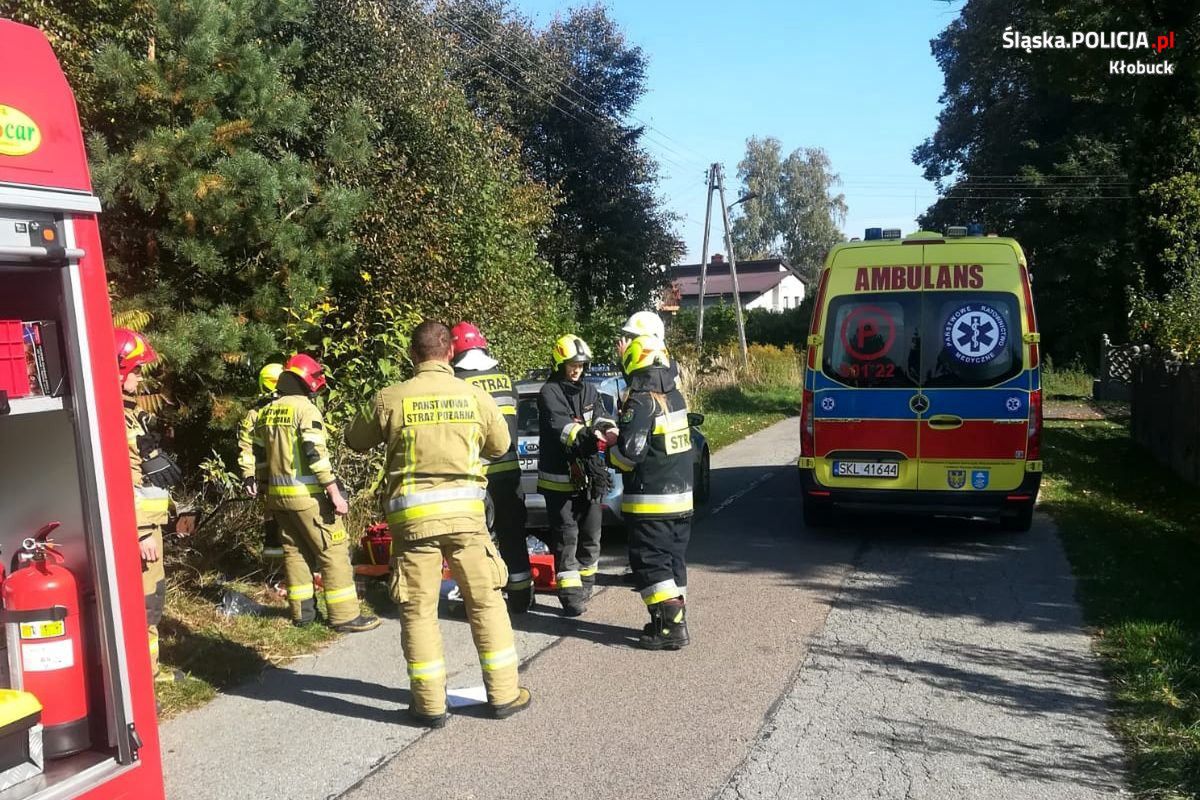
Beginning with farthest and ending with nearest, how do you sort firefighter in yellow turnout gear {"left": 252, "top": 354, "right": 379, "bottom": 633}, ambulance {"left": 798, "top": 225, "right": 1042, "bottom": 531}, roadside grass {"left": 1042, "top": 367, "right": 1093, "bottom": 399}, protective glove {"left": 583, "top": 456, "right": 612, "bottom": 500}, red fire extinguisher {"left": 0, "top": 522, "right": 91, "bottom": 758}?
1. roadside grass {"left": 1042, "top": 367, "right": 1093, "bottom": 399}
2. ambulance {"left": 798, "top": 225, "right": 1042, "bottom": 531}
3. protective glove {"left": 583, "top": 456, "right": 612, "bottom": 500}
4. firefighter in yellow turnout gear {"left": 252, "top": 354, "right": 379, "bottom": 633}
5. red fire extinguisher {"left": 0, "top": 522, "right": 91, "bottom": 758}

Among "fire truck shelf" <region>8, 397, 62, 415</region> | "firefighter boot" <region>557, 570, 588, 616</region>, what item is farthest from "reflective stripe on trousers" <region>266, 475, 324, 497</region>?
"fire truck shelf" <region>8, 397, 62, 415</region>

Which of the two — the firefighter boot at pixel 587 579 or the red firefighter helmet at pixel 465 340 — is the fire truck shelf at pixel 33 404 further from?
the firefighter boot at pixel 587 579

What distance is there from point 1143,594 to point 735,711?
3.64 metres

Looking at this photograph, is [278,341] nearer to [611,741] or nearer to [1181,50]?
[611,741]

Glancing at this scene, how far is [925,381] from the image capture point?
8266mm

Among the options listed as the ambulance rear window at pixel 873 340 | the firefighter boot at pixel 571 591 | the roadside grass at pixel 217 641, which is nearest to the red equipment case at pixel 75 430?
the roadside grass at pixel 217 641

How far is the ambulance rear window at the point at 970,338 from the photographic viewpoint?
809cm

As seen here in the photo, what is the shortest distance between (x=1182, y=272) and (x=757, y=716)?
46.7ft

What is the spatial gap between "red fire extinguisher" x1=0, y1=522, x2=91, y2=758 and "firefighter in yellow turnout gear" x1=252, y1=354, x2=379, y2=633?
10.0ft

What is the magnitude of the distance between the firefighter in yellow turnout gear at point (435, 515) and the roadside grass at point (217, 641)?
4.41ft

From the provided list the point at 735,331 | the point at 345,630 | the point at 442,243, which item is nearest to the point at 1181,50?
the point at 442,243

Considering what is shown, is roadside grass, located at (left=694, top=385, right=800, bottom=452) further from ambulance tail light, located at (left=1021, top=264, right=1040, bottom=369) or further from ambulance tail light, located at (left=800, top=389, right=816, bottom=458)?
ambulance tail light, located at (left=1021, top=264, right=1040, bottom=369)

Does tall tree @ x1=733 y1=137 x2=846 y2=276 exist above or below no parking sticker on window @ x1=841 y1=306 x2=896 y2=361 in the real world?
above

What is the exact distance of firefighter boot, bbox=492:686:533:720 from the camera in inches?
186
